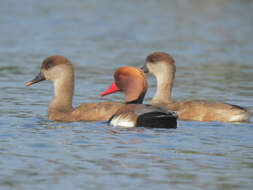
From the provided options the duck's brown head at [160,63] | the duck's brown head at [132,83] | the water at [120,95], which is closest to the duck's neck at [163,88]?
the duck's brown head at [160,63]

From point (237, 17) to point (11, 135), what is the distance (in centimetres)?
2125

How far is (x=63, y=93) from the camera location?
38.4 ft

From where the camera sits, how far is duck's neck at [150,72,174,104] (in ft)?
42.7

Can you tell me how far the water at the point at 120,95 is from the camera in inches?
293

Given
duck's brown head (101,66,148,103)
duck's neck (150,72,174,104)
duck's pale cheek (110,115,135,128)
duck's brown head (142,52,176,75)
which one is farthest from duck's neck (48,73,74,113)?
duck's brown head (142,52,176,75)

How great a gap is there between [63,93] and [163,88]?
2.30 metres

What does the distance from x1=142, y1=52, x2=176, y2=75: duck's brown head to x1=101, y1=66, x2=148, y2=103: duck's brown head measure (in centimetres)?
219

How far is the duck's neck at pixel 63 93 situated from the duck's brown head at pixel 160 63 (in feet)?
7.05

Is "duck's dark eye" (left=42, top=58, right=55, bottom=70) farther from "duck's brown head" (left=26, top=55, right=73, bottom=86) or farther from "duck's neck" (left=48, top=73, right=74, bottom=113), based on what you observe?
"duck's neck" (left=48, top=73, right=74, bottom=113)

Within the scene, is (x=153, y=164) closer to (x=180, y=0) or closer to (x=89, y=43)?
(x=89, y=43)

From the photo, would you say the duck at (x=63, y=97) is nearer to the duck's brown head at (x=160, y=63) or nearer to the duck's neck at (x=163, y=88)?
the duck's neck at (x=163, y=88)

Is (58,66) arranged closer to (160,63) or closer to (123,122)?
(123,122)

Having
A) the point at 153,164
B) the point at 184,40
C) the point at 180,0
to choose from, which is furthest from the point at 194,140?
the point at 180,0

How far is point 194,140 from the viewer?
9.34 m
